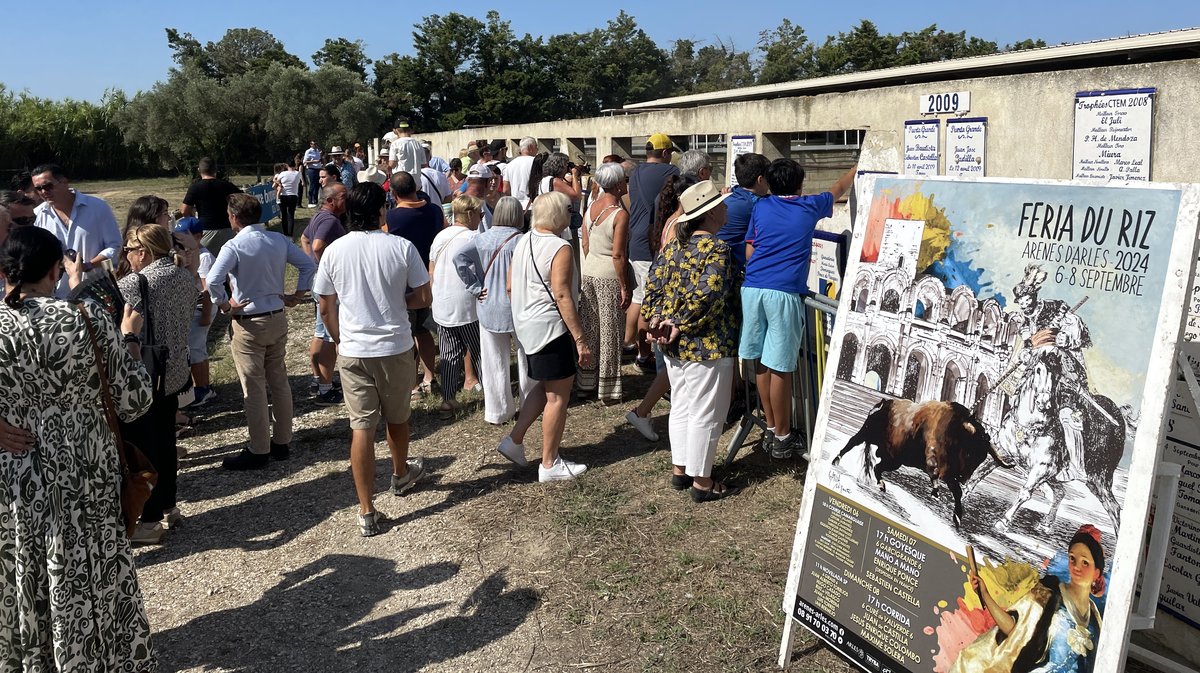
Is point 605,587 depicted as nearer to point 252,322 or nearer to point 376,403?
point 376,403

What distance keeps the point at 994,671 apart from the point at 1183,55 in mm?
3298

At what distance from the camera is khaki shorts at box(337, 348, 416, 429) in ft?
15.5

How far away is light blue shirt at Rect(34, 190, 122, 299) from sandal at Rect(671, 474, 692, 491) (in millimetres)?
4299

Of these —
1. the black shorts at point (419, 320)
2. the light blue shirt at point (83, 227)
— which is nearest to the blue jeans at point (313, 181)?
the black shorts at point (419, 320)

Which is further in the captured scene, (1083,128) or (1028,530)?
(1083,128)

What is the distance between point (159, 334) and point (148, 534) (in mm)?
1169

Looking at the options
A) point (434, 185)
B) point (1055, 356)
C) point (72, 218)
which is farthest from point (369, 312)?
point (434, 185)

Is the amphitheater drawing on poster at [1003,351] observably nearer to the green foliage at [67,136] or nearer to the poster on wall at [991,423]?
the poster on wall at [991,423]

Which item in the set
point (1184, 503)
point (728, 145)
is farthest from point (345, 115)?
point (1184, 503)

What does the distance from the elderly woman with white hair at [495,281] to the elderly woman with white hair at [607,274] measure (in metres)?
0.71

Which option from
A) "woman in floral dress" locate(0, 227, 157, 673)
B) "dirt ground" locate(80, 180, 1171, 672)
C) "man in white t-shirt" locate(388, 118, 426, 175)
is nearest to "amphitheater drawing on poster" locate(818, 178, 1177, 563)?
"dirt ground" locate(80, 180, 1171, 672)

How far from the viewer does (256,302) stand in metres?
5.58

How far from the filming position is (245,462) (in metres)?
6.09

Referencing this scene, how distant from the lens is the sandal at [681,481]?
5195 mm
